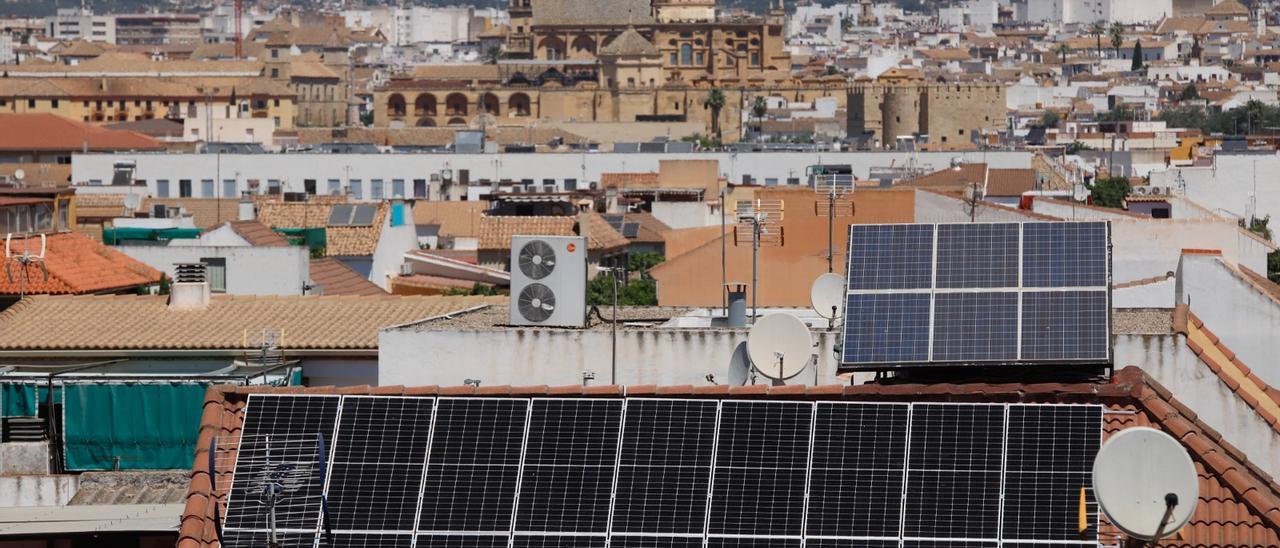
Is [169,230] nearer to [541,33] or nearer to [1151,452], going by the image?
[1151,452]

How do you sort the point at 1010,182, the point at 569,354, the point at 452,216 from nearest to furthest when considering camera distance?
the point at 569,354 < the point at 452,216 < the point at 1010,182

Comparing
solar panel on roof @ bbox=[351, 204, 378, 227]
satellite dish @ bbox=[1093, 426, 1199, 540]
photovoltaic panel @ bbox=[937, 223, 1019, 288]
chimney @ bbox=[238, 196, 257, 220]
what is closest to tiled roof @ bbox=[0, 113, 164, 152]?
chimney @ bbox=[238, 196, 257, 220]

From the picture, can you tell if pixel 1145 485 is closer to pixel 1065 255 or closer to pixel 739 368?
pixel 1065 255

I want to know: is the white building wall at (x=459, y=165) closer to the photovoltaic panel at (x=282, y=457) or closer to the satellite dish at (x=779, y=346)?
the satellite dish at (x=779, y=346)

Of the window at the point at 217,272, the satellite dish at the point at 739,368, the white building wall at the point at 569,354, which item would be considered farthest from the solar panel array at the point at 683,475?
the window at the point at 217,272

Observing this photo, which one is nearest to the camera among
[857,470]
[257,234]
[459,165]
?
[857,470]

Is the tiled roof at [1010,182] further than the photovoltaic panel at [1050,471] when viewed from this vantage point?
Yes

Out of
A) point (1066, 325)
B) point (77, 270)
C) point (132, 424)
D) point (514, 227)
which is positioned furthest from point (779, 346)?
point (514, 227)
